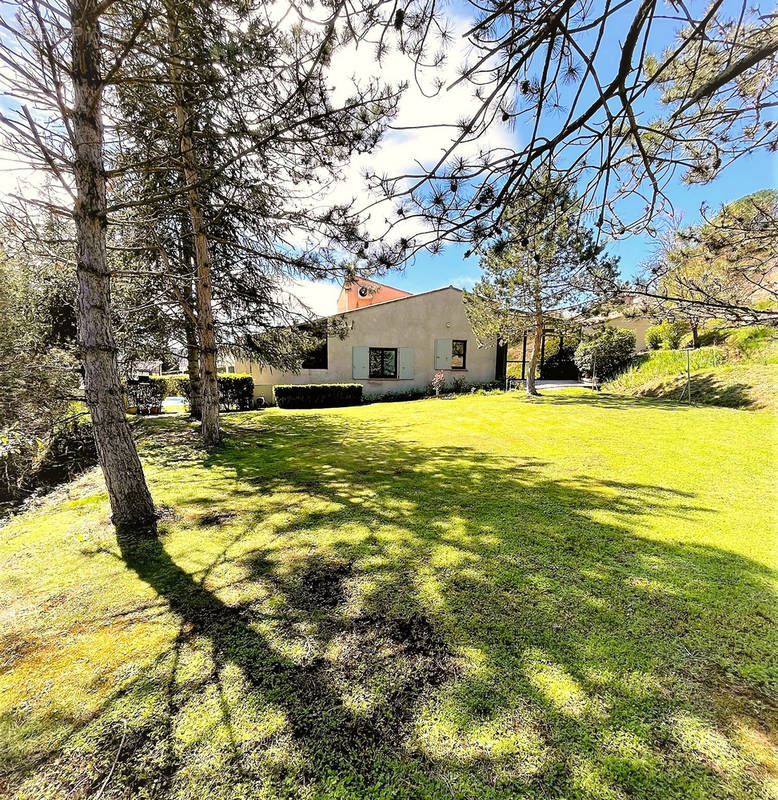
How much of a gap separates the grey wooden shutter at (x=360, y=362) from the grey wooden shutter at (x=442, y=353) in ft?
11.3

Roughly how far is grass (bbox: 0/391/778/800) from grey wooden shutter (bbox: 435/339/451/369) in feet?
41.7

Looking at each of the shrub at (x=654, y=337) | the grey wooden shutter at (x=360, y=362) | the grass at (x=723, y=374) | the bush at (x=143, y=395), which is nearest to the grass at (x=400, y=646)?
the bush at (x=143, y=395)

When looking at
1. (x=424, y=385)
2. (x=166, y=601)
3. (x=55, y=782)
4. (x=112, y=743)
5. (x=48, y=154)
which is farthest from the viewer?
(x=424, y=385)

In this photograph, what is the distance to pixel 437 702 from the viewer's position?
1.54 meters

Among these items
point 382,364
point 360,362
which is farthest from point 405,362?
point 360,362

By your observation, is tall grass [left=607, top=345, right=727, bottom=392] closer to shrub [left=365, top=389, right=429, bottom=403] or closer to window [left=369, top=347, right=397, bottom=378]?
shrub [left=365, top=389, right=429, bottom=403]

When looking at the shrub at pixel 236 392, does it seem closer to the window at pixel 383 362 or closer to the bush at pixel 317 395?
the bush at pixel 317 395

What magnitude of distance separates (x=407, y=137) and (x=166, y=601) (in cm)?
403

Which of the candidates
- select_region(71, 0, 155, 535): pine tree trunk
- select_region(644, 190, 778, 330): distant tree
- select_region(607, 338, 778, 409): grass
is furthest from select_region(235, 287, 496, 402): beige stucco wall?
select_region(644, 190, 778, 330): distant tree

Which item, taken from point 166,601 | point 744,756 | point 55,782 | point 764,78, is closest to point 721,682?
Result: point 744,756

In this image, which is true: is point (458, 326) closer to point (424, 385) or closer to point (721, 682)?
point (424, 385)

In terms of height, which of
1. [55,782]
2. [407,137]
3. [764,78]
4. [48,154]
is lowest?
[55,782]

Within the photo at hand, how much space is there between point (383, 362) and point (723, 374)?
11867 millimetres

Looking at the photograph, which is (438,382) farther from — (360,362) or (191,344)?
(191,344)
